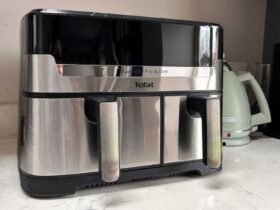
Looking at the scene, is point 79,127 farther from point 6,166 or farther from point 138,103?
point 6,166

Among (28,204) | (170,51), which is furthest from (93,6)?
(28,204)

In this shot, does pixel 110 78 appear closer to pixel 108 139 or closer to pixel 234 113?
pixel 108 139

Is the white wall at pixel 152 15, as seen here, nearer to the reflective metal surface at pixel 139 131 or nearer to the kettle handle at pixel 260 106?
the kettle handle at pixel 260 106

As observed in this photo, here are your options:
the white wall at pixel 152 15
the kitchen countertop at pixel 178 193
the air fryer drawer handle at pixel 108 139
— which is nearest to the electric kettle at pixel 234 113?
the kitchen countertop at pixel 178 193

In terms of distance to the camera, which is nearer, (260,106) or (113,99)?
(113,99)

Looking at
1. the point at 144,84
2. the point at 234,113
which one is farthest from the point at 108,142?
the point at 234,113

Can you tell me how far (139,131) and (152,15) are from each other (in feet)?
1.60

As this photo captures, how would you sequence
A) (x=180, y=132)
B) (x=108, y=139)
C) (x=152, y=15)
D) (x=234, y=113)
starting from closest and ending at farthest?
(x=108, y=139) < (x=180, y=132) < (x=234, y=113) < (x=152, y=15)

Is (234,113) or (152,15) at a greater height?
(152,15)

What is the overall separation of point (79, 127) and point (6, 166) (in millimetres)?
224

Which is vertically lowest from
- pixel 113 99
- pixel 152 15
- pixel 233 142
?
pixel 233 142

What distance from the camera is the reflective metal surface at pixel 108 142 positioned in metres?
0.39

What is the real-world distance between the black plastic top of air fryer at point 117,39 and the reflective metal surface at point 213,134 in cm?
7

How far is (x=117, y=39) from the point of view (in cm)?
43
